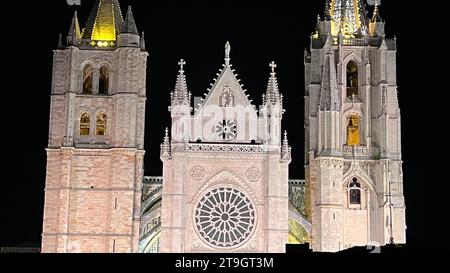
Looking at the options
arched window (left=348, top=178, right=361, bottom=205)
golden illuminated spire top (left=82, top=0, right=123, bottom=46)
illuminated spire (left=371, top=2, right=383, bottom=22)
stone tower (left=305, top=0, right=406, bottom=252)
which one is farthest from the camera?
illuminated spire (left=371, top=2, right=383, bottom=22)

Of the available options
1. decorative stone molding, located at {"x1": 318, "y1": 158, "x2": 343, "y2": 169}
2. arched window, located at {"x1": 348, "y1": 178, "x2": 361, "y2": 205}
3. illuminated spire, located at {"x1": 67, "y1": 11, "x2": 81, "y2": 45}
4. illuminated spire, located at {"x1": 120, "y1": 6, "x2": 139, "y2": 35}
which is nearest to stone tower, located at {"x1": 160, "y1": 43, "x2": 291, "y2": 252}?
decorative stone molding, located at {"x1": 318, "y1": 158, "x2": 343, "y2": 169}

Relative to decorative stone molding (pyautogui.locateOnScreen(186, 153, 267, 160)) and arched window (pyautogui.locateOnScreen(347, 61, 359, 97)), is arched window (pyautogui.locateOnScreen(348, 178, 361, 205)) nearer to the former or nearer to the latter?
arched window (pyautogui.locateOnScreen(347, 61, 359, 97))

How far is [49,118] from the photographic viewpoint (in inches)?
1724

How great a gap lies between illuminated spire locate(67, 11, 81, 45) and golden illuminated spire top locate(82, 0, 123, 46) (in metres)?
0.64

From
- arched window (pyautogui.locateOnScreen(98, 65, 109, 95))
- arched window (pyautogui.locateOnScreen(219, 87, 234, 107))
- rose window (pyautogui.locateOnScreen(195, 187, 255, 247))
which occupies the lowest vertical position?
rose window (pyautogui.locateOnScreen(195, 187, 255, 247))

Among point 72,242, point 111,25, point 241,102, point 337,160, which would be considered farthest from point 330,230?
point 111,25

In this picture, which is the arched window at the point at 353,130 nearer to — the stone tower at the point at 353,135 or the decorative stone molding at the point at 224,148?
the stone tower at the point at 353,135

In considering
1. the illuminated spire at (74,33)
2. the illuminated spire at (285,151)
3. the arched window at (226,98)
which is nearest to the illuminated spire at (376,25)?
the illuminated spire at (285,151)

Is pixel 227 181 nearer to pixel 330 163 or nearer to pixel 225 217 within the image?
pixel 225 217

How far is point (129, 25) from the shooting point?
145 ft

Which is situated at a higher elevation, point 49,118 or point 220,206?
point 49,118

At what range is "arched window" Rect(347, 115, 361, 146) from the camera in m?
46.0

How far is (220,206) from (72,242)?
23.3 ft
